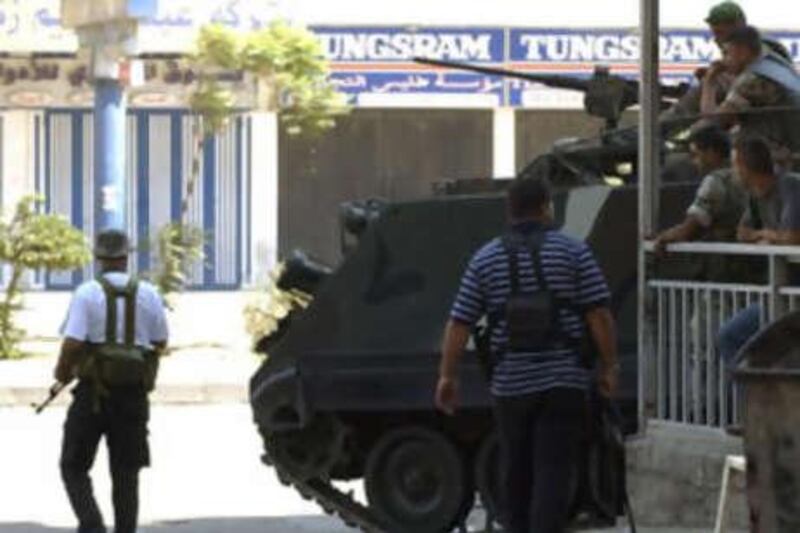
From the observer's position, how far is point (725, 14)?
10.6m

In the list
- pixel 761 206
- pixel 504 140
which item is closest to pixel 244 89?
pixel 504 140

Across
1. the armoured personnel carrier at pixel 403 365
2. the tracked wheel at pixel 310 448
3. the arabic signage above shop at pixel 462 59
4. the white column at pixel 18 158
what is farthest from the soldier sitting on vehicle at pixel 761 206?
the white column at pixel 18 158

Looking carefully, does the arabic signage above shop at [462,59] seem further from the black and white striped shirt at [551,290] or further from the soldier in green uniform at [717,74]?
the black and white striped shirt at [551,290]

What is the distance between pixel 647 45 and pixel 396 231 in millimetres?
1616

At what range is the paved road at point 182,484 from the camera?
1234 cm

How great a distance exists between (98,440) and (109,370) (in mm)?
429

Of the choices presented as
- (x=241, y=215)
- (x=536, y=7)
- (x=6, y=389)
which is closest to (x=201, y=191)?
(x=241, y=215)

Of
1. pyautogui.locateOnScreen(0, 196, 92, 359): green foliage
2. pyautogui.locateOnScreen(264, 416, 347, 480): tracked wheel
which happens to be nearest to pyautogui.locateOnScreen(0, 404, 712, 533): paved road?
pyautogui.locateOnScreen(264, 416, 347, 480): tracked wheel

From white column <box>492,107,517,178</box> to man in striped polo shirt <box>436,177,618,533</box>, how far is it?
2351cm

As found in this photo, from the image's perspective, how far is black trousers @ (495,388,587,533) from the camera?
324 inches

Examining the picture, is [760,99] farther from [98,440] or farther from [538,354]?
[98,440]

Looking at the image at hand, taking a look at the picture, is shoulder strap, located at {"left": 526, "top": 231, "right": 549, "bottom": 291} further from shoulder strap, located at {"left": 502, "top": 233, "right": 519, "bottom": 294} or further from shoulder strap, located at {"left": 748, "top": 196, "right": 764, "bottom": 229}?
shoulder strap, located at {"left": 748, "top": 196, "right": 764, "bottom": 229}

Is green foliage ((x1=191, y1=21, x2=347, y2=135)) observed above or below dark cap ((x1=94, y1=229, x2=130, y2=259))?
above

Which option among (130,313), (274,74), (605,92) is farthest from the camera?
(274,74)
